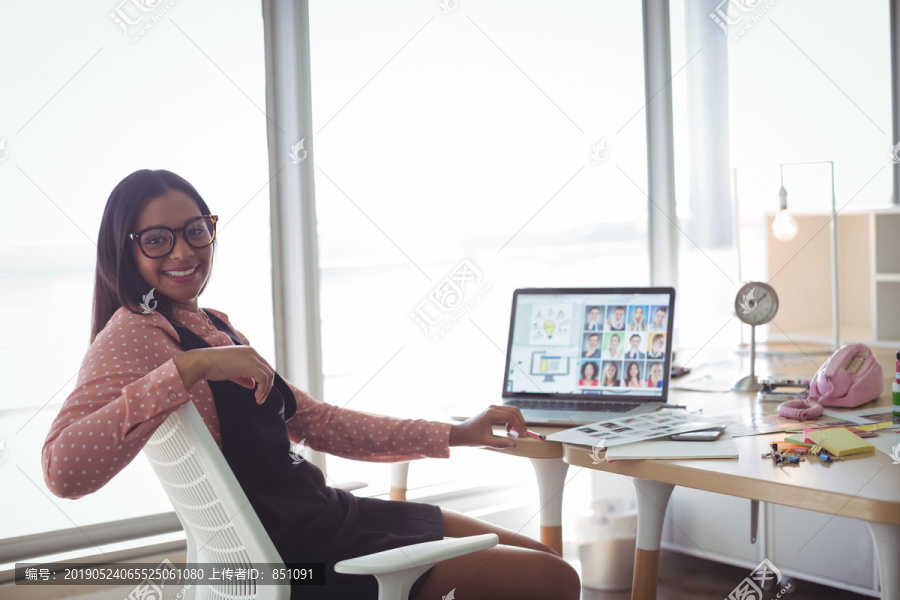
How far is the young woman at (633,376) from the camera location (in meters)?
1.96

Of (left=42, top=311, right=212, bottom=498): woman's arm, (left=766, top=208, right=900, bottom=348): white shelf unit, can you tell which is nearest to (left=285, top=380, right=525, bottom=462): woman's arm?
(left=42, top=311, right=212, bottom=498): woman's arm

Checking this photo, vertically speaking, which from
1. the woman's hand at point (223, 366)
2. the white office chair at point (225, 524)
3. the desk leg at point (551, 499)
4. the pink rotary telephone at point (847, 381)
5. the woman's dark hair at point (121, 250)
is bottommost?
the desk leg at point (551, 499)

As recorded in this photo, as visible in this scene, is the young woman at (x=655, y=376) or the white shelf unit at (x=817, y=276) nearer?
the young woman at (x=655, y=376)

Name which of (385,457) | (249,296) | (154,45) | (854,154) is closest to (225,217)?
(249,296)

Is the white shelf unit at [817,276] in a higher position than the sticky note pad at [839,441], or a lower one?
higher

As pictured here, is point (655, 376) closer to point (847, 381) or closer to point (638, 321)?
point (638, 321)

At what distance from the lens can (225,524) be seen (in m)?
1.15

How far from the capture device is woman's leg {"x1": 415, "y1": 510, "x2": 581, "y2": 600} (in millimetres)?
1380

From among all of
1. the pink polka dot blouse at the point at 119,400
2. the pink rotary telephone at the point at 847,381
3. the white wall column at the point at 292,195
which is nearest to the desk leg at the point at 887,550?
the pink rotary telephone at the point at 847,381

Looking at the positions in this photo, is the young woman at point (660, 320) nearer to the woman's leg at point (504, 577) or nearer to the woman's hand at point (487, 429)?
the woman's hand at point (487, 429)

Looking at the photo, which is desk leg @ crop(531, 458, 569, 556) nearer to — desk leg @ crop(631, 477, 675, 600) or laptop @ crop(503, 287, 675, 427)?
laptop @ crop(503, 287, 675, 427)

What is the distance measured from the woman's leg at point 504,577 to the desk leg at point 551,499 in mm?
548

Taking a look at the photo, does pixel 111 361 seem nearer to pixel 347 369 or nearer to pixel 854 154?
pixel 854 154

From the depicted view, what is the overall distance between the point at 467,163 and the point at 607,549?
4.82ft
